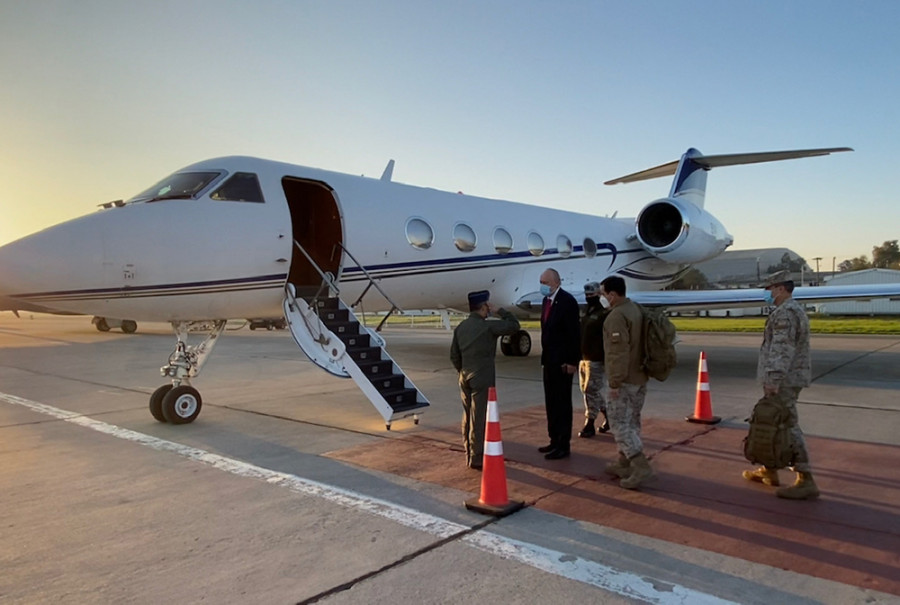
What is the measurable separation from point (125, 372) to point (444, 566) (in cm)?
1178

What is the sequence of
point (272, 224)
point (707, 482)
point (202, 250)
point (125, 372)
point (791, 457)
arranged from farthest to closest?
point (125, 372)
point (272, 224)
point (202, 250)
point (707, 482)
point (791, 457)

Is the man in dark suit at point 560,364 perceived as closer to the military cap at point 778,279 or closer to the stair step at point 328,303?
the military cap at point 778,279

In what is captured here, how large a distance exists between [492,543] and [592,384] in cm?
310

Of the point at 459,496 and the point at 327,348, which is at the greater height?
the point at 327,348

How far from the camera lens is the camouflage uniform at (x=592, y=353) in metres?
6.25

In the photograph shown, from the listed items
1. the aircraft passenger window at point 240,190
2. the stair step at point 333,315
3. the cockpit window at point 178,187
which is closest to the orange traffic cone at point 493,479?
the stair step at point 333,315

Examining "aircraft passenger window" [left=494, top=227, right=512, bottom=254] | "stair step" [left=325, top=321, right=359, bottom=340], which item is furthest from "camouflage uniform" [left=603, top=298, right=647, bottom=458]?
"aircraft passenger window" [left=494, top=227, right=512, bottom=254]

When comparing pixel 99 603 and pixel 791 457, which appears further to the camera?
pixel 791 457

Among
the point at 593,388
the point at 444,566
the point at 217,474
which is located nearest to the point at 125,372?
the point at 217,474

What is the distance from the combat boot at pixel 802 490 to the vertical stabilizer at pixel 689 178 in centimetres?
1280

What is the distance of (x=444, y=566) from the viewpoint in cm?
327

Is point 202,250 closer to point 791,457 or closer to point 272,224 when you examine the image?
point 272,224

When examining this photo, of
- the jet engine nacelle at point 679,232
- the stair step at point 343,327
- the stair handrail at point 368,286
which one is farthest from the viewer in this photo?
the jet engine nacelle at point 679,232

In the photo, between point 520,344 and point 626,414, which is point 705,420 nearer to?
point 626,414
